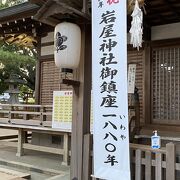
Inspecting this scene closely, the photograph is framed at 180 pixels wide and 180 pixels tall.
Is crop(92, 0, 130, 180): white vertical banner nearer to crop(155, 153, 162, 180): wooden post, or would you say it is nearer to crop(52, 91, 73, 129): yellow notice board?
crop(155, 153, 162, 180): wooden post

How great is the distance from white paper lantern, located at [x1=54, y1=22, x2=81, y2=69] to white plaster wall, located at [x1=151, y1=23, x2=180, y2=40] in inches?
141

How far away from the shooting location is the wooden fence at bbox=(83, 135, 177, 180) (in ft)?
12.1

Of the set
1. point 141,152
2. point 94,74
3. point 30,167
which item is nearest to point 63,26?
point 94,74

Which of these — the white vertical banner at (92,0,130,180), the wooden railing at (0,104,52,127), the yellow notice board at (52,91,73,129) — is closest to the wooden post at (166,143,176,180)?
the white vertical banner at (92,0,130,180)

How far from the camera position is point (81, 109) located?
14.7 feet

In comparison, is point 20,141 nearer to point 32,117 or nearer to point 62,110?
point 32,117

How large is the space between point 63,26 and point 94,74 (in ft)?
3.10

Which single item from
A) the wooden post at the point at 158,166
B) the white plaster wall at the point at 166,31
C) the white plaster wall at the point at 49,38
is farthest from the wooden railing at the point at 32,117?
the wooden post at the point at 158,166

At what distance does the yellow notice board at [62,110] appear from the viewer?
304 inches

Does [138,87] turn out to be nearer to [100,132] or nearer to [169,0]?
[169,0]

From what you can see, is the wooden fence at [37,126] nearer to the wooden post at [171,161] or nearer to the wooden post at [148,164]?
the wooden post at [148,164]

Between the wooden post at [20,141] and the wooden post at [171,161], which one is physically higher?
the wooden post at [171,161]

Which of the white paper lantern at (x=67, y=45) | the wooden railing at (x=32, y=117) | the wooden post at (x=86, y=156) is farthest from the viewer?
the wooden railing at (x=32, y=117)

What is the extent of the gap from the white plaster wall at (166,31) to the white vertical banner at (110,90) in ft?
12.1
